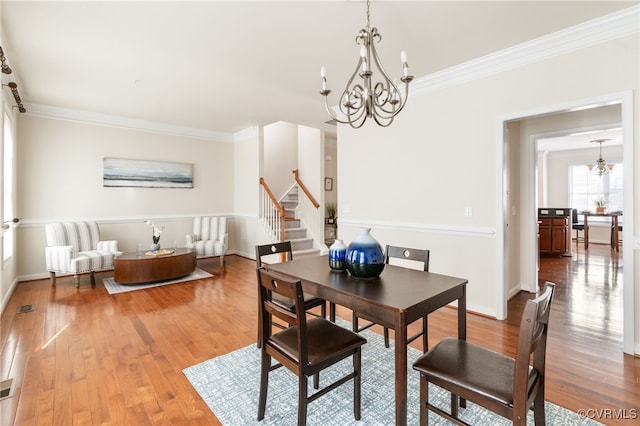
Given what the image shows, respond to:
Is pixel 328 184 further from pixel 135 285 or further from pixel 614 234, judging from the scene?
pixel 614 234

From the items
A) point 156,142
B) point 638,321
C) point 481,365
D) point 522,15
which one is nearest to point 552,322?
point 638,321

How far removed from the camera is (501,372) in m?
1.40

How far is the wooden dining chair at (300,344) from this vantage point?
1562 millimetres

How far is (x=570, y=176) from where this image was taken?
894 cm

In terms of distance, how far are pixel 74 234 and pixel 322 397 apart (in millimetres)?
4848

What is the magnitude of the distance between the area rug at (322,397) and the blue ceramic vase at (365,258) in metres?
0.78

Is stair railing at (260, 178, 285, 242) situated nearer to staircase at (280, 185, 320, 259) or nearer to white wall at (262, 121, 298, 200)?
staircase at (280, 185, 320, 259)

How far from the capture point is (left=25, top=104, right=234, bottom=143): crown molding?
488 centimetres

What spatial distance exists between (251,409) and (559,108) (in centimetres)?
346

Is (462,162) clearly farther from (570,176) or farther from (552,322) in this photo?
(570,176)

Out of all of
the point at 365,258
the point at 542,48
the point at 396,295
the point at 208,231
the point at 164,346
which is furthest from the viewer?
the point at 208,231

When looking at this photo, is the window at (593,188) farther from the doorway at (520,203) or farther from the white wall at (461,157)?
the white wall at (461,157)

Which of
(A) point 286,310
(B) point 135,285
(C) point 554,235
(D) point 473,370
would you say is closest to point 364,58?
(A) point 286,310

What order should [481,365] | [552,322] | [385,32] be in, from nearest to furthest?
[481,365] < [385,32] < [552,322]
